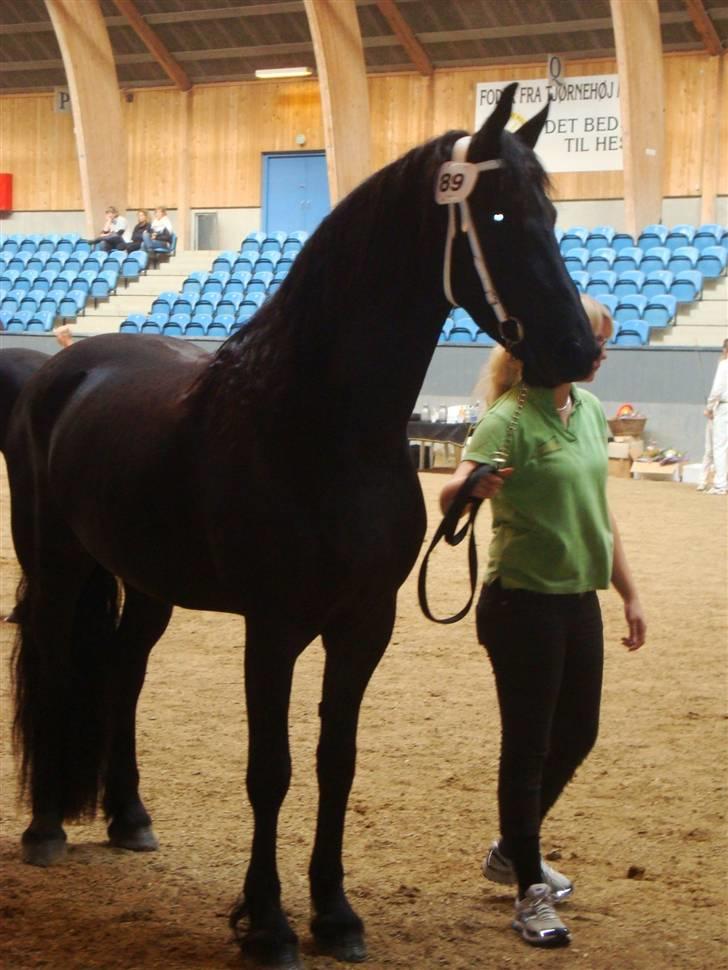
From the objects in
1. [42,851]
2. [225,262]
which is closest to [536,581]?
[42,851]

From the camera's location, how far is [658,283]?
19.5 metres

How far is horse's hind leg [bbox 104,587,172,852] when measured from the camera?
151 inches

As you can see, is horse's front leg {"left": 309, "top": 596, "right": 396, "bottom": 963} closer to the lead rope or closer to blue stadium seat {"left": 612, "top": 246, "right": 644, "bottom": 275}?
the lead rope

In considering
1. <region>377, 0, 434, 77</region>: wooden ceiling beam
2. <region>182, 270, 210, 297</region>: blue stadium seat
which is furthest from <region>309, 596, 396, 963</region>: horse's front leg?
<region>377, 0, 434, 77</region>: wooden ceiling beam

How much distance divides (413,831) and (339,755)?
933 mm

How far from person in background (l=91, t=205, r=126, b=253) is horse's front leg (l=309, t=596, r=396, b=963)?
23.6 m

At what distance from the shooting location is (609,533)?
3334 mm

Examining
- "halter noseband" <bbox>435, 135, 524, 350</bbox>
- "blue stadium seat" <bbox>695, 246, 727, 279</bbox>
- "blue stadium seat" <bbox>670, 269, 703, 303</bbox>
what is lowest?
"halter noseband" <bbox>435, 135, 524, 350</bbox>

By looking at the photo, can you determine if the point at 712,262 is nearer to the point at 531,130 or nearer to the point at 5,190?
the point at 5,190

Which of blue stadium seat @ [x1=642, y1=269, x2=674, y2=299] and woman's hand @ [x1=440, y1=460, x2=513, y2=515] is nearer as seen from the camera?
woman's hand @ [x1=440, y1=460, x2=513, y2=515]

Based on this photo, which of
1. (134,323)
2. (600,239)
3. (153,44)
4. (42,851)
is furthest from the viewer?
(153,44)

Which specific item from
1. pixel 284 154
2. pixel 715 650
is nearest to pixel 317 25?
pixel 284 154

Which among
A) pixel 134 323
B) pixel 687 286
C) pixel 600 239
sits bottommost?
pixel 134 323

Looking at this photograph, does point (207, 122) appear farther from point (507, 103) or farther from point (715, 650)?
point (507, 103)
